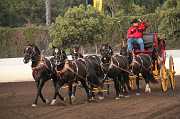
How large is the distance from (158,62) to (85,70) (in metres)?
3.38

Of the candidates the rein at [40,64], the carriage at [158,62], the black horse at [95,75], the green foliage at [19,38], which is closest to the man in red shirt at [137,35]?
the carriage at [158,62]

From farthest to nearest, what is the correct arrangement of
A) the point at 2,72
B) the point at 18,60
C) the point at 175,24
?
the point at 175,24
the point at 18,60
the point at 2,72

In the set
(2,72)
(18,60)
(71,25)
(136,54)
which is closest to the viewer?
(136,54)

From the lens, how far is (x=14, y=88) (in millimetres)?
21078

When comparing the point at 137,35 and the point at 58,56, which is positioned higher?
the point at 137,35

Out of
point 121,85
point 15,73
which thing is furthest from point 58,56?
point 15,73

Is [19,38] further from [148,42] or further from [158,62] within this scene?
[158,62]

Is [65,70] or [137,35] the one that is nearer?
[65,70]

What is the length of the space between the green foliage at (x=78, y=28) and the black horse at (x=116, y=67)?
11.3 m

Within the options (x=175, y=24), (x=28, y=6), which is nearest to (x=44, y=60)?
(x=175, y=24)

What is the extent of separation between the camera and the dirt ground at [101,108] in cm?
1245

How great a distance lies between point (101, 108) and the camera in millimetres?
13727

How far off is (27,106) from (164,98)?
4.15m

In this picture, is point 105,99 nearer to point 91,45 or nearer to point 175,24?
point 91,45
